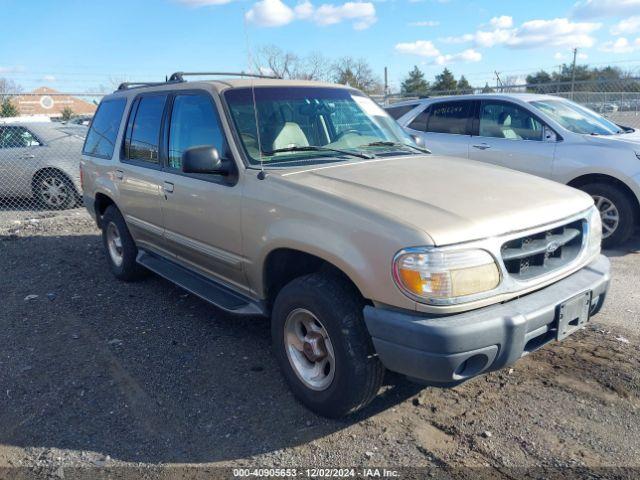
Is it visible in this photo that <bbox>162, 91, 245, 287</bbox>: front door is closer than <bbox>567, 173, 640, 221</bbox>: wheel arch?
Yes

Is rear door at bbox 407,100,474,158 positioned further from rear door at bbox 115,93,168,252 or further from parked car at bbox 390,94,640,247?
rear door at bbox 115,93,168,252

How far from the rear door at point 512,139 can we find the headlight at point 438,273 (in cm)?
484

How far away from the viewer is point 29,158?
32.0 ft

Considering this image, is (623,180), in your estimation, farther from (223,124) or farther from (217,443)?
(217,443)

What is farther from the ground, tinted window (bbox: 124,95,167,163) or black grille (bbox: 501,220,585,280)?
tinted window (bbox: 124,95,167,163)

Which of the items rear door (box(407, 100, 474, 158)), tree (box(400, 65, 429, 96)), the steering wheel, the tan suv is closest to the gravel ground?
the tan suv

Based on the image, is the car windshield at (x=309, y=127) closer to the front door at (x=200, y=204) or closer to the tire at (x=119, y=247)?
the front door at (x=200, y=204)

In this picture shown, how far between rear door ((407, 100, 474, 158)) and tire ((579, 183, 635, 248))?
1.87m

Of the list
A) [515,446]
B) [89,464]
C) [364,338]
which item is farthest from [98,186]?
[515,446]

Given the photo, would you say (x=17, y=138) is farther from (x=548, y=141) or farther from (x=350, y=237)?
(x=350, y=237)

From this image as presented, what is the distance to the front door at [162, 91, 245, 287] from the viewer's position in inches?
149

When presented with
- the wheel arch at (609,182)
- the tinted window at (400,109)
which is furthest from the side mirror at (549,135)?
the tinted window at (400,109)

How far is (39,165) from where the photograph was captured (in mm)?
9766

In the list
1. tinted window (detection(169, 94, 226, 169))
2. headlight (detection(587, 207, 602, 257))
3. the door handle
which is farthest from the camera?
the door handle
